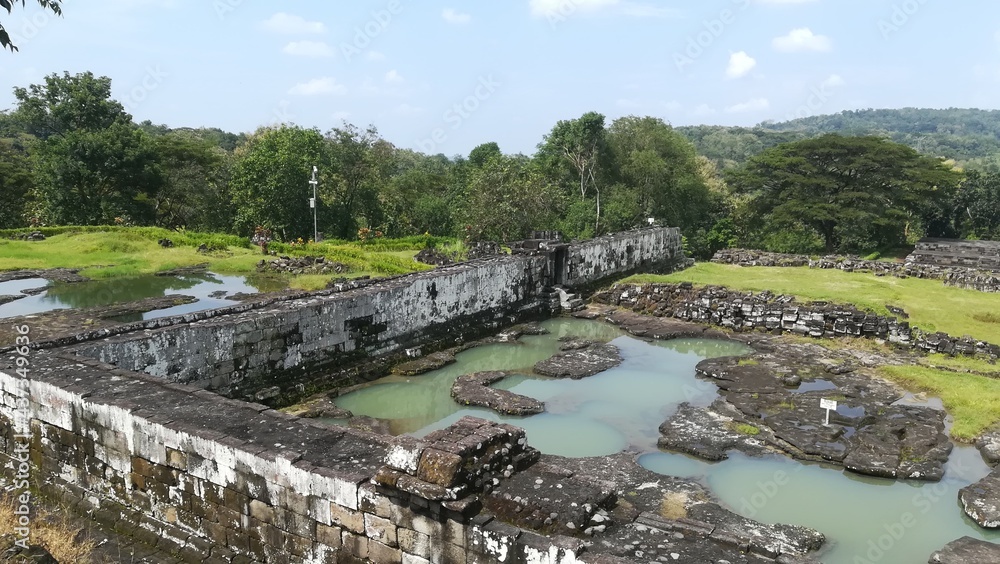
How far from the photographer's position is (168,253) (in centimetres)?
2408

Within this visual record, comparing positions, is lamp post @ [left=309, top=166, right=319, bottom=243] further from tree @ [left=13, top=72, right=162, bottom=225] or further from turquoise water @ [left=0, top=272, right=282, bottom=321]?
tree @ [left=13, top=72, right=162, bottom=225]

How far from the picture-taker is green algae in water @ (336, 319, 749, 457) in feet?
30.5

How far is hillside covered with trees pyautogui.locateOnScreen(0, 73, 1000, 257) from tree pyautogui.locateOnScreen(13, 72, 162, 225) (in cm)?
6

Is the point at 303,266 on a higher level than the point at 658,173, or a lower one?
lower

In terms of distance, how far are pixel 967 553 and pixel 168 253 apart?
81.2ft

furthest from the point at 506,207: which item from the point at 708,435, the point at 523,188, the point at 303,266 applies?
the point at 708,435

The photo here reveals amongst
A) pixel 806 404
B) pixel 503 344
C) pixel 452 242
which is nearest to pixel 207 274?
pixel 452 242

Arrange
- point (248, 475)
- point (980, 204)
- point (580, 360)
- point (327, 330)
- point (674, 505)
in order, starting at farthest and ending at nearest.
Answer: point (980, 204) → point (580, 360) → point (327, 330) → point (674, 505) → point (248, 475)

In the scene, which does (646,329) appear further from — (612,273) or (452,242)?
(452,242)

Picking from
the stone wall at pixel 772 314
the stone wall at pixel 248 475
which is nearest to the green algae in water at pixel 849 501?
the stone wall at pixel 248 475

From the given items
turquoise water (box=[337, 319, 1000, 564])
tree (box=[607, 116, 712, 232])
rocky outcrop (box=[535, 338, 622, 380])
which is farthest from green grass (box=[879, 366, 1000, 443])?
tree (box=[607, 116, 712, 232])

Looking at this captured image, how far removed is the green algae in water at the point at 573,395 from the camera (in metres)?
9.30

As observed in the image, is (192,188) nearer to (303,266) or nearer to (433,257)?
(303,266)

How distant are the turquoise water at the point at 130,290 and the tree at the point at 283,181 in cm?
856
